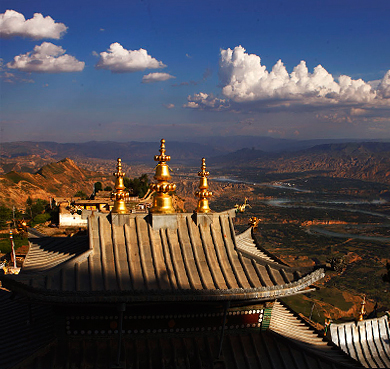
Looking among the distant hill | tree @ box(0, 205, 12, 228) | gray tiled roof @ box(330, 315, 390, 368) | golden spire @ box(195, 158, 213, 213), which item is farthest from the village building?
the distant hill

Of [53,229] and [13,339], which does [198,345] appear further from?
[53,229]

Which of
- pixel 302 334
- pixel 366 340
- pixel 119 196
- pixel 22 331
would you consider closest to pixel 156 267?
pixel 119 196

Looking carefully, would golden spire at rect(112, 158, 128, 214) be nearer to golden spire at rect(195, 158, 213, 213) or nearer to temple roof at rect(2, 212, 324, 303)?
temple roof at rect(2, 212, 324, 303)

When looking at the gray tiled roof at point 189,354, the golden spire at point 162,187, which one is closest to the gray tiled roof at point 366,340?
the gray tiled roof at point 189,354

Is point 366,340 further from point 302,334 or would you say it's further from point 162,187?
point 162,187

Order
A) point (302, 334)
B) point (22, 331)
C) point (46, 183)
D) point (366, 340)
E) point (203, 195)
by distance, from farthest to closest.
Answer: point (46, 183) < point (366, 340) < point (203, 195) < point (302, 334) < point (22, 331)

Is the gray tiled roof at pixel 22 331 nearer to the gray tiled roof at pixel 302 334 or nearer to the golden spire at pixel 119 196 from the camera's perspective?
the golden spire at pixel 119 196

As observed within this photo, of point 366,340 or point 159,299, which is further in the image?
point 366,340
